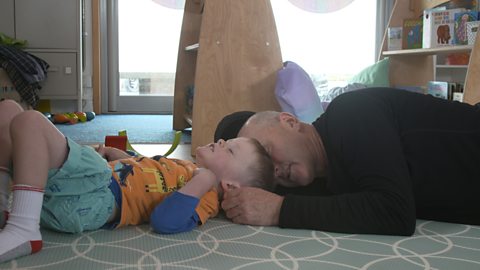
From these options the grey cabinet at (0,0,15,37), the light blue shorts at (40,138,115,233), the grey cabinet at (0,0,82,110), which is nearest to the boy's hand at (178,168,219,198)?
the light blue shorts at (40,138,115,233)

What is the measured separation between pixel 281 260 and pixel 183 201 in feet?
0.72

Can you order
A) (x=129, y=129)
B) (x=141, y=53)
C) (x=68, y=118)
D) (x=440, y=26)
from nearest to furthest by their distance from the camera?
1. (x=440, y=26)
2. (x=129, y=129)
3. (x=68, y=118)
4. (x=141, y=53)

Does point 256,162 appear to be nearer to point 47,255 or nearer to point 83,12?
point 47,255

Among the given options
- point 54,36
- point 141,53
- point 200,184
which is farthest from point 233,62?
point 141,53

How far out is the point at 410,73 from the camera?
9.74ft

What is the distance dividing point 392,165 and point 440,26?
6.01 feet

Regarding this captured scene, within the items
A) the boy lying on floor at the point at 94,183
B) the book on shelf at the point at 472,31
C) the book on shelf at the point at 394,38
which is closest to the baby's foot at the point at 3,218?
the boy lying on floor at the point at 94,183

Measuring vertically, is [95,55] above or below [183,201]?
above

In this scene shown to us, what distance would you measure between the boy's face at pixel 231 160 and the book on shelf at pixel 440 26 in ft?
5.98

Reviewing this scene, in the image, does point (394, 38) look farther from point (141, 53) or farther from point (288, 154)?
point (141, 53)

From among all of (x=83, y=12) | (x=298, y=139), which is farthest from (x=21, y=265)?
(x=83, y=12)

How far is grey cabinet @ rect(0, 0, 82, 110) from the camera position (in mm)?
3770

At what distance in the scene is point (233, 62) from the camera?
220 cm

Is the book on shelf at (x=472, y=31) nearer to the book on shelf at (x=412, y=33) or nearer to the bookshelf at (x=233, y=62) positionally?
the book on shelf at (x=412, y=33)
